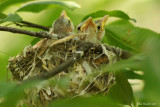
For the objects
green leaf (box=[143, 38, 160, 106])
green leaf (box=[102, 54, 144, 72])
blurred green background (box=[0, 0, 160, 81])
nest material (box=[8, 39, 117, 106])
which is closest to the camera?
green leaf (box=[143, 38, 160, 106])

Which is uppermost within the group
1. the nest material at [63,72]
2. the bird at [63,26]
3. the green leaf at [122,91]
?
the bird at [63,26]

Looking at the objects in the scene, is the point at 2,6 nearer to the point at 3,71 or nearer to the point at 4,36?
the point at 3,71

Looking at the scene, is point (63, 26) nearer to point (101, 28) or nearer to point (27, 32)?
point (101, 28)

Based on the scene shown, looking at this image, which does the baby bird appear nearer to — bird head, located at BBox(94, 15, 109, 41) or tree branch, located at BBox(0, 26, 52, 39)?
bird head, located at BBox(94, 15, 109, 41)

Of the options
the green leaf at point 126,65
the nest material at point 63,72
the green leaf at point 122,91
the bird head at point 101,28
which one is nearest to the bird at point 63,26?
the bird head at point 101,28

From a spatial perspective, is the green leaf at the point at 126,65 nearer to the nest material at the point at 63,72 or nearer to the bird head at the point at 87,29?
the nest material at the point at 63,72

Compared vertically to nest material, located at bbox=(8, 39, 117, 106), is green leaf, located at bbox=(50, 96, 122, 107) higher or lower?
higher

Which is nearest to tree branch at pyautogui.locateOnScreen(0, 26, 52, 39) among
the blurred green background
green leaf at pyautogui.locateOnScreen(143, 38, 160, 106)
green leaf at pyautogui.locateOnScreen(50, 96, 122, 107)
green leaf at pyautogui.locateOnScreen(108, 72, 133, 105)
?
green leaf at pyautogui.locateOnScreen(108, 72, 133, 105)

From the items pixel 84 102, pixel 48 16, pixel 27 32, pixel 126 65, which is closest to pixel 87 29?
pixel 48 16

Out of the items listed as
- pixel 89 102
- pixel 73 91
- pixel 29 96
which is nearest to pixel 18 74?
pixel 29 96
